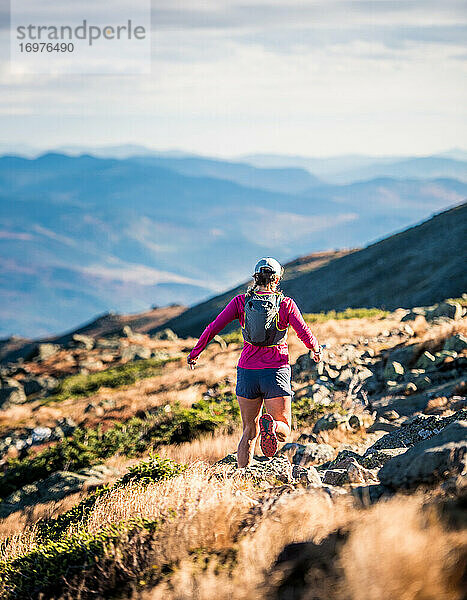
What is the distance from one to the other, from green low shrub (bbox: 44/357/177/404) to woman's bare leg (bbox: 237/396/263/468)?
1551cm

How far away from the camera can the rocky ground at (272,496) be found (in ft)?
10.9

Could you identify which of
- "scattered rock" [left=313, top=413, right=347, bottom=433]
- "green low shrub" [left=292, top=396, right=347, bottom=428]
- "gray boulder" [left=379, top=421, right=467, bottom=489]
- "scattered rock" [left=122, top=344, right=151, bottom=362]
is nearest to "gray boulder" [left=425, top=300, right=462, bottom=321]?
"green low shrub" [left=292, top=396, right=347, bottom=428]

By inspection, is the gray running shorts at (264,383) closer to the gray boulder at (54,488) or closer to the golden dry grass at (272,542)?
the golden dry grass at (272,542)

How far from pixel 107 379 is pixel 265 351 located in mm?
17459

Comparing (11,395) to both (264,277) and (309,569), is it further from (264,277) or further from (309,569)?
(309,569)

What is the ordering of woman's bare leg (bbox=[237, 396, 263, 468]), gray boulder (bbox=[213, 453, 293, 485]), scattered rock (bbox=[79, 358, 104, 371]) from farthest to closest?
1. scattered rock (bbox=[79, 358, 104, 371])
2. woman's bare leg (bbox=[237, 396, 263, 468])
3. gray boulder (bbox=[213, 453, 293, 485])

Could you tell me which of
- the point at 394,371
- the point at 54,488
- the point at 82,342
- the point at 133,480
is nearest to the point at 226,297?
the point at 82,342

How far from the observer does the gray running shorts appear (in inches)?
239

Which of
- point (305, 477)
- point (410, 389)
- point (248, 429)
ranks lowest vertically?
point (410, 389)

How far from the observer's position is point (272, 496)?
14.6 ft

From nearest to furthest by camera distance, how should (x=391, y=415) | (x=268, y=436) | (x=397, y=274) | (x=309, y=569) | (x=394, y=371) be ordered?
(x=309, y=569)
(x=268, y=436)
(x=391, y=415)
(x=394, y=371)
(x=397, y=274)

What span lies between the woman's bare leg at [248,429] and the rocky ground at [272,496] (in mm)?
178

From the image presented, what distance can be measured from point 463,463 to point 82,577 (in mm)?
2414

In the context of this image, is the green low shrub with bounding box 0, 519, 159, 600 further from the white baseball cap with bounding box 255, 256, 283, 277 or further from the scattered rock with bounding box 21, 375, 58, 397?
the scattered rock with bounding box 21, 375, 58, 397
